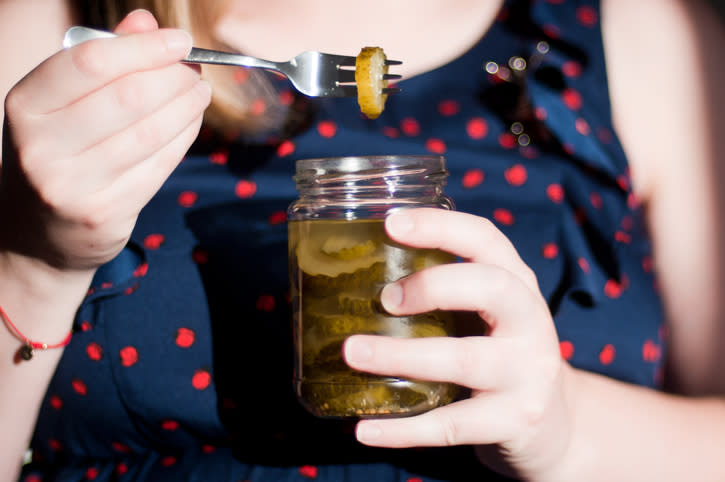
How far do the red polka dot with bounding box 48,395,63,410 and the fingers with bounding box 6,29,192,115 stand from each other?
Answer: 0.46 m

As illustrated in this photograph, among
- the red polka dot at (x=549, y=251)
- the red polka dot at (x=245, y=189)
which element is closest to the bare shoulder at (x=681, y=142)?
the red polka dot at (x=549, y=251)

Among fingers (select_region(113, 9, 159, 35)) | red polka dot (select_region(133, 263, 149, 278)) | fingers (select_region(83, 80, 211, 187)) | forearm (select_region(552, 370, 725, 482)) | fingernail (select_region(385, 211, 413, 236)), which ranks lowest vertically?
forearm (select_region(552, 370, 725, 482))

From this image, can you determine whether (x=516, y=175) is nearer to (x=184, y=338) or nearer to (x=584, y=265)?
(x=584, y=265)

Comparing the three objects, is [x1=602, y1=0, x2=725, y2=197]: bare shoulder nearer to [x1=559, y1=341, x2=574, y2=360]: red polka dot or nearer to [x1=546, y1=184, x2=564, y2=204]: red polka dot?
[x1=546, y1=184, x2=564, y2=204]: red polka dot

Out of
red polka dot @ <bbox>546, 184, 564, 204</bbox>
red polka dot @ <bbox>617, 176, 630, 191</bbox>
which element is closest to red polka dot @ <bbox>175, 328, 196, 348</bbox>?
red polka dot @ <bbox>546, 184, 564, 204</bbox>

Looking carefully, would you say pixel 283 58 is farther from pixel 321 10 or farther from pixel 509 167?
pixel 509 167

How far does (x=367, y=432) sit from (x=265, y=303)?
307mm

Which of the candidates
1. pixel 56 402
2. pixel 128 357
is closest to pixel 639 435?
pixel 128 357

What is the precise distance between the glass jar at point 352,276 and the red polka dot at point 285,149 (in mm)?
262

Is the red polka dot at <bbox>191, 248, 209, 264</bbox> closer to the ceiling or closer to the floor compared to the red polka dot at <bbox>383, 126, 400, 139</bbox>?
closer to the floor

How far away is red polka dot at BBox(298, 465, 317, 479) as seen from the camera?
2.66ft

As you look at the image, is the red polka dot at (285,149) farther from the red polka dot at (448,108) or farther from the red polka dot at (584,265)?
the red polka dot at (584,265)

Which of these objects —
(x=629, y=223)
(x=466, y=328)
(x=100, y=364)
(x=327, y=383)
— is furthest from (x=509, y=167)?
(x=100, y=364)

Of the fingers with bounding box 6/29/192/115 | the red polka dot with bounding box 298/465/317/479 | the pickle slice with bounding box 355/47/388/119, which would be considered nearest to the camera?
the fingers with bounding box 6/29/192/115
